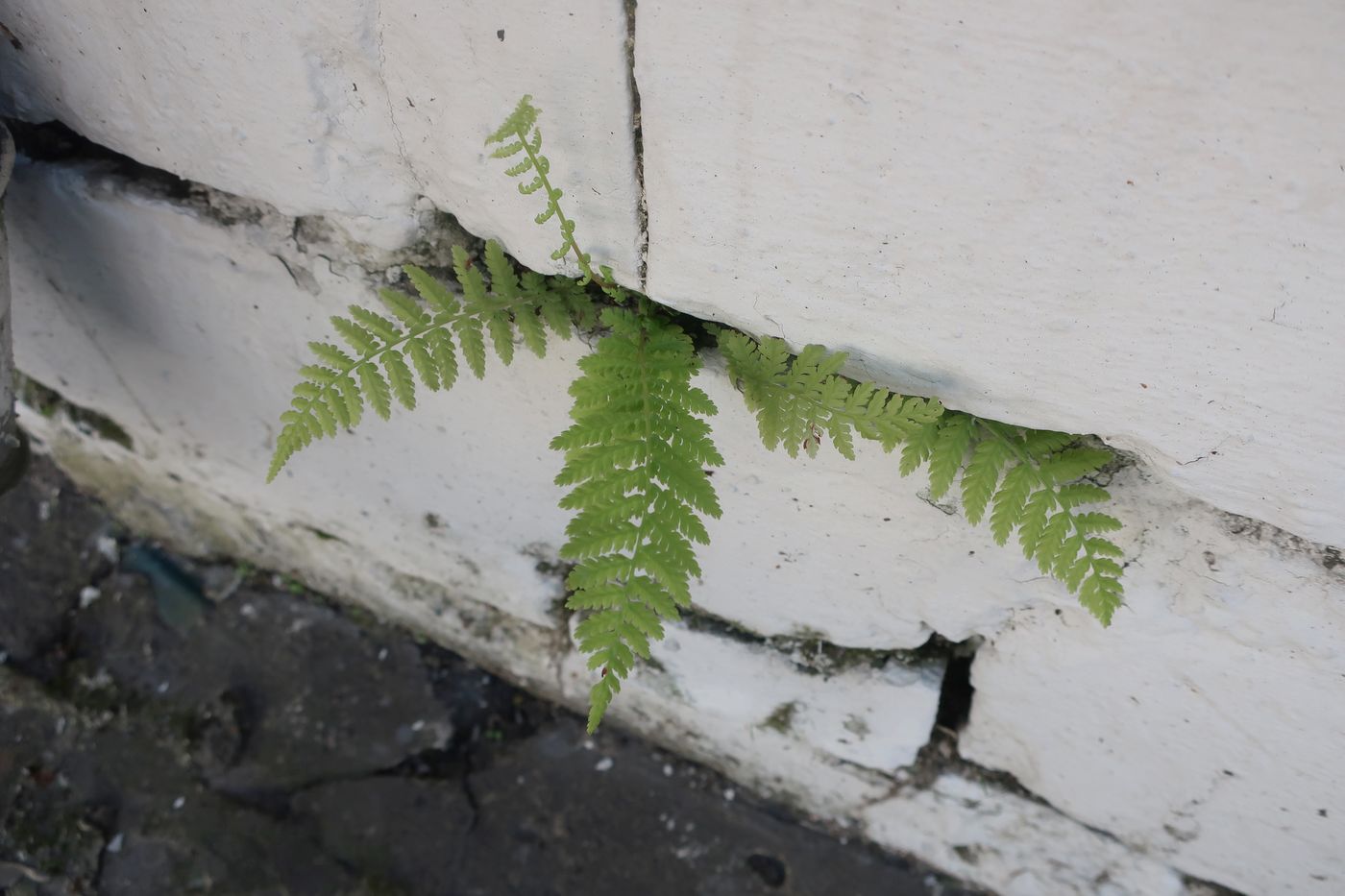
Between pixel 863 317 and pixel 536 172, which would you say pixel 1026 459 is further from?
pixel 536 172

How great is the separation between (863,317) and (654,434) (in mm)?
390

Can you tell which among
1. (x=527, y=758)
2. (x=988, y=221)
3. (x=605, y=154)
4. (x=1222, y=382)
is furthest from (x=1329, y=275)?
(x=527, y=758)

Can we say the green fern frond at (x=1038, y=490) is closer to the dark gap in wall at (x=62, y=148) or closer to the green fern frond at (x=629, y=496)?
the green fern frond at (x=629, y=496)

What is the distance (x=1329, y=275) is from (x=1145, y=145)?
0.28 meters

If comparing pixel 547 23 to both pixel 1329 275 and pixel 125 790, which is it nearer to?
pixel 1329 275

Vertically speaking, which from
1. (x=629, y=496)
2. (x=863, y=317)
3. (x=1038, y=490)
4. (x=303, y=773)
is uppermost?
(x=863, y=317)

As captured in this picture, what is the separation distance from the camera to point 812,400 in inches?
65.0

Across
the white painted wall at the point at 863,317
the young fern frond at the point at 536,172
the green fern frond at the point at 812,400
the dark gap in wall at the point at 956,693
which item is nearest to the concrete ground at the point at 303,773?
the white painted wall at the point at 863,317

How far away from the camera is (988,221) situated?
1330 millimetres

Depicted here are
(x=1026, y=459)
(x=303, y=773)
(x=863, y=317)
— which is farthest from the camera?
(x=303, y=773)

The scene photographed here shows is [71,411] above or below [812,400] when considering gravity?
below

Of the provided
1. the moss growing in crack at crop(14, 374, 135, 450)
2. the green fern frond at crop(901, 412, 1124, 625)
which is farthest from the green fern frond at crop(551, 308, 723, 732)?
the moss growing in crack at crop(14, 374, 135, 450)

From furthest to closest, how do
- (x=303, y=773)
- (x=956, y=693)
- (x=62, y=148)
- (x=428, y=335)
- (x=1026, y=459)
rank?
(x=303, y=773)
(x=956, y=693)
(x=62, y=148)
(x=428, y=335)
(x=1026, y=459)

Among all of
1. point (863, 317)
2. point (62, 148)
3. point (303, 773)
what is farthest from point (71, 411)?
point (863, 317)
